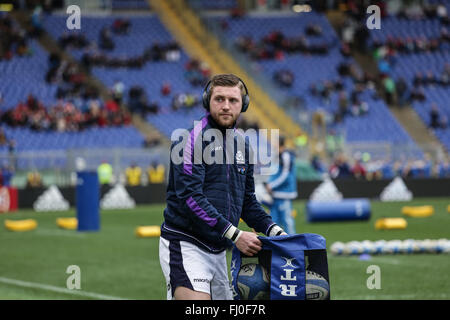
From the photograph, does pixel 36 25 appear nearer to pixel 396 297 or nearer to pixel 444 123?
pixel 444 123

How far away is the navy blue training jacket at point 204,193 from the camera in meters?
5.01

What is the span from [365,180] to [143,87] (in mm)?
13958

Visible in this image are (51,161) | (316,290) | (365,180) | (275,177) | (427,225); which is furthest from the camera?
(365,180)

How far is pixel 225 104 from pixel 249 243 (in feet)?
3.15

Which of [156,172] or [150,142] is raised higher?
[150,142]

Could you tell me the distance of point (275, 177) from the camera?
47.4 feet

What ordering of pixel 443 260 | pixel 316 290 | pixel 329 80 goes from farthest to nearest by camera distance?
pixel 329 80
pixel 443 260
pixel 316 290

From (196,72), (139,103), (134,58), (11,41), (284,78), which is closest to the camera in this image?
(139,103)

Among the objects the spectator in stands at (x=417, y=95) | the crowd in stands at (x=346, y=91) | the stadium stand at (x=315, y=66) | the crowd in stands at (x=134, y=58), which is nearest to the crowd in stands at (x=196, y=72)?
the crowd in stands at (x=134, y=58)

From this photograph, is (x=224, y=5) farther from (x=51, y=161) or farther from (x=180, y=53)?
(x=51, y=161)

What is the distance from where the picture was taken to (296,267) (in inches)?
190

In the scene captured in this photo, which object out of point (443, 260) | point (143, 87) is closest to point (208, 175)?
point (443, 260)

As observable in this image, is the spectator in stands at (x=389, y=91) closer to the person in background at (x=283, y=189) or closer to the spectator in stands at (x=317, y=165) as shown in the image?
the spectator in stands at (x=317, y=165)

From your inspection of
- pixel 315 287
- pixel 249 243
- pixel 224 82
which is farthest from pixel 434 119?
pixel 249 243
